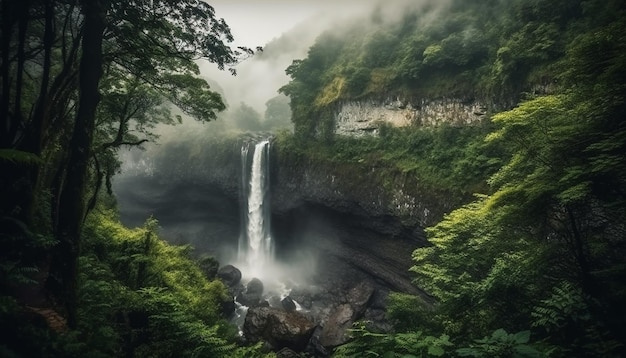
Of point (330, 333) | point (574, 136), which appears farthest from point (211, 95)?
point (330, 333)

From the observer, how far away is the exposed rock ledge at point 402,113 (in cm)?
2134

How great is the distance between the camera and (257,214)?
31.8 m

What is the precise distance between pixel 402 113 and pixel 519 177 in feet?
56.9

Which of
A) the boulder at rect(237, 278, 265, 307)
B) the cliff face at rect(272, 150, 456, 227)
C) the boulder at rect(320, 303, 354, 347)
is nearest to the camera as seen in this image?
the boulder at rect(320, 303, 354, 347)

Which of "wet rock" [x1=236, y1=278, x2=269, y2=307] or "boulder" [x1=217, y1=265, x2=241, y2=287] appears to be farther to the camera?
"boulder" [x1=217, y1=265, x2=241, y2=287]

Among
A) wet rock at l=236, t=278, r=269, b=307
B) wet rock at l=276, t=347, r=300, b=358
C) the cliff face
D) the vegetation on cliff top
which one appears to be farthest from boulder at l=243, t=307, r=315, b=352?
the cliff face

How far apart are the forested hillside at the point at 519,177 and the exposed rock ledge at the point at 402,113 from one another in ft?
1.85

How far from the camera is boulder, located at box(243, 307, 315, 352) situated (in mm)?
15469

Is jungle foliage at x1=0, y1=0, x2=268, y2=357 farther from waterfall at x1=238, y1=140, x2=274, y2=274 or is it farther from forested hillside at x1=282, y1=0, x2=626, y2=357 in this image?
waterfall at x1=238, y1=140, x2=274, y2=274

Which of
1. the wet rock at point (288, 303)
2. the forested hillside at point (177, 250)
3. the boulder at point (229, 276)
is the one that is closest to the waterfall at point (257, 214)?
the boulder at point (229, 276)

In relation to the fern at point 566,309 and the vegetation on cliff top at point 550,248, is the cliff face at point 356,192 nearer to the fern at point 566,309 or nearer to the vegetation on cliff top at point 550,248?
the vegetation on cliff top at point 550,248

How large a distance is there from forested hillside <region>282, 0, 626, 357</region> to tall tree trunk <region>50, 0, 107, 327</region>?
19.0 ft

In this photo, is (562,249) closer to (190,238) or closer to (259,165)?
(259,165)

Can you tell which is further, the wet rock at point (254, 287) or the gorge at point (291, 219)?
the wet rock at point (254, 287)
